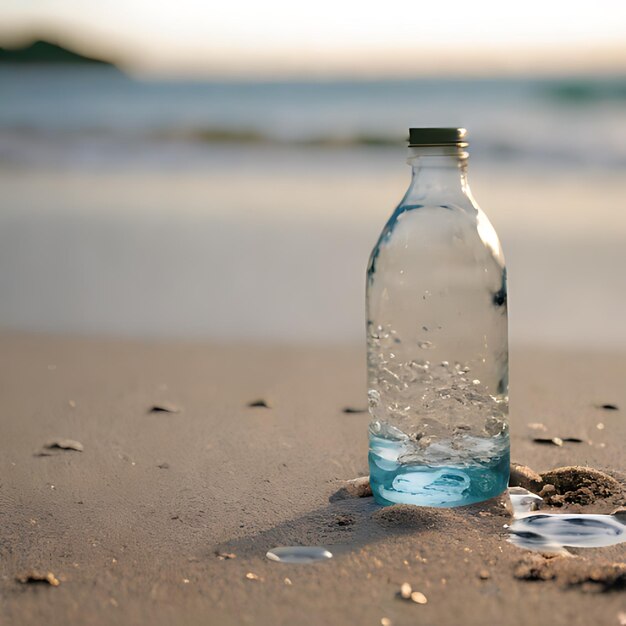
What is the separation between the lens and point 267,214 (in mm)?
6832

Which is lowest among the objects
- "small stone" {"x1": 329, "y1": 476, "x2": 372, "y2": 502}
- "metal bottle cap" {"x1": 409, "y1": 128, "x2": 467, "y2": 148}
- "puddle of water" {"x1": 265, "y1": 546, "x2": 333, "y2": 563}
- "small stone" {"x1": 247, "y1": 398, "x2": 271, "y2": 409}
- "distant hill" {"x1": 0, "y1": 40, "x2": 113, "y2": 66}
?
"puddle of water" {"x1": 265, "y1": 546, "x2": 333, "y2": 563}

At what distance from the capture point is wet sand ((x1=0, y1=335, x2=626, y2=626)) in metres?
1.70

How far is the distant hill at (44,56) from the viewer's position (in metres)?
20.0

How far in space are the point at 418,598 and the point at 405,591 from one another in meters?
0.03

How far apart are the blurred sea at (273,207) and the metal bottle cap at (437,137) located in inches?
71.9

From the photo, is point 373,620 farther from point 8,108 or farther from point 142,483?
point 8,108

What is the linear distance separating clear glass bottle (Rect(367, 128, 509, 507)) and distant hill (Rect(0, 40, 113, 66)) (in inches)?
734

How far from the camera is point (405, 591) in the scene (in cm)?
171

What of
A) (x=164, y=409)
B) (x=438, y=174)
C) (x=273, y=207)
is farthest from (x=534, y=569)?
(x=273, y=207)

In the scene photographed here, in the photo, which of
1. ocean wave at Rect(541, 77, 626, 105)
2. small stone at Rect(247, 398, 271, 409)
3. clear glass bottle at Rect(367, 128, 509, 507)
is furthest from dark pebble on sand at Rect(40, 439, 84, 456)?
ocean wave at Rect(541, 77, 626, 105)

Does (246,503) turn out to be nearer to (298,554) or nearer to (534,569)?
(298,554)

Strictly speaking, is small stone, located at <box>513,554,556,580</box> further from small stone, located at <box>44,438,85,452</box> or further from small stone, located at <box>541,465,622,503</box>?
small stone, located at <box>44,438,85,452</box>

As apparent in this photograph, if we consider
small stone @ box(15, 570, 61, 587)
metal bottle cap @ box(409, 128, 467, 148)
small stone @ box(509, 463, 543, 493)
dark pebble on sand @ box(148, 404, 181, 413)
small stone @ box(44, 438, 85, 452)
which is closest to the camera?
small stone @ box(15, 570, 61, 587)

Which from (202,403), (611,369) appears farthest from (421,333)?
(611,369)
